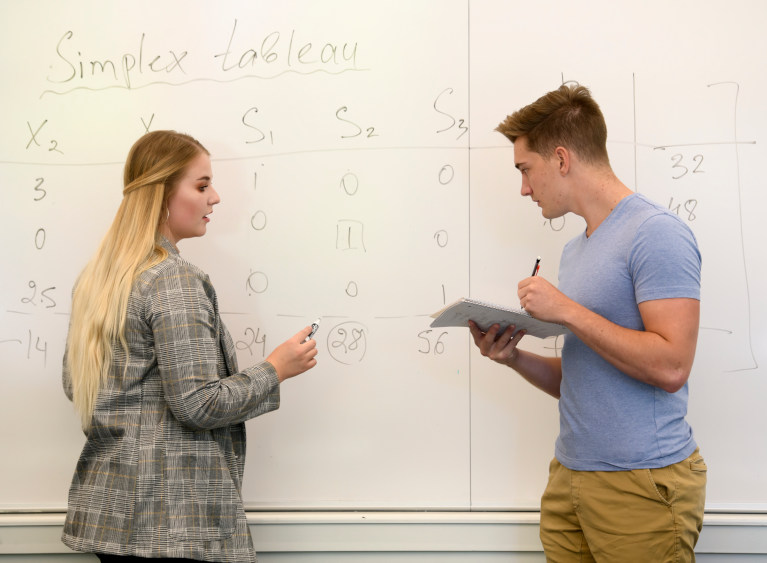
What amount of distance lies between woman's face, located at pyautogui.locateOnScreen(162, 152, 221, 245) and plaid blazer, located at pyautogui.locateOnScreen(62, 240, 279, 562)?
0.11 metres

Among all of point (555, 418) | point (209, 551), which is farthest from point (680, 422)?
point (209, 551)

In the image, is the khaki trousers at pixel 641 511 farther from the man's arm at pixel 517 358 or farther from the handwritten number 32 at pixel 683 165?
the handwritten number 32 at pixel 683 165

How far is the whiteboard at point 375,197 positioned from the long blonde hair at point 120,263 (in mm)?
357

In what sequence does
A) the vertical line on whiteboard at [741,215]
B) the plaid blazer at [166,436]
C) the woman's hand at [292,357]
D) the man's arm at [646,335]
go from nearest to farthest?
the man's arm at [646,335] → the plaid blazer at [166,436] → the woman's hand at [292,357] → the vertical line on whiteboard at [741,215]

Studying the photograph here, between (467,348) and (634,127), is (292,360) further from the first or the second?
(634,127)

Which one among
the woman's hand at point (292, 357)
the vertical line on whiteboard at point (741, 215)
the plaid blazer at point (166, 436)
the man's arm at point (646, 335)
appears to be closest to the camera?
the man's arm at point (646, 335)

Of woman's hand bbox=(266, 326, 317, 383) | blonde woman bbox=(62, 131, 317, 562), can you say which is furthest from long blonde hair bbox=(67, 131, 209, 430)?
woman's hand bbox=(266, 326, 317, 383)

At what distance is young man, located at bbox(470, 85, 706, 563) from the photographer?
1087mm

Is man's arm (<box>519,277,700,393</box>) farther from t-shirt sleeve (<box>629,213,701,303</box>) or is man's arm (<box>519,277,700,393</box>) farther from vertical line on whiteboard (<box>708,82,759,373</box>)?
vertical line on whiteboard (<box>708,82,759,373</box>)

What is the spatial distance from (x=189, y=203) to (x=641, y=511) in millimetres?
1016

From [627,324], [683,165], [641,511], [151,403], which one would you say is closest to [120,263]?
[151,403]

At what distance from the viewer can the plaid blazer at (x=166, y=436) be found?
1183mm

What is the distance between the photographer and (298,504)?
64.2 inches

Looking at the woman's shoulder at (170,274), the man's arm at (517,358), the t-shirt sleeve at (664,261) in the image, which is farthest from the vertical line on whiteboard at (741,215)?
the woman's shoulder at (170,274)
